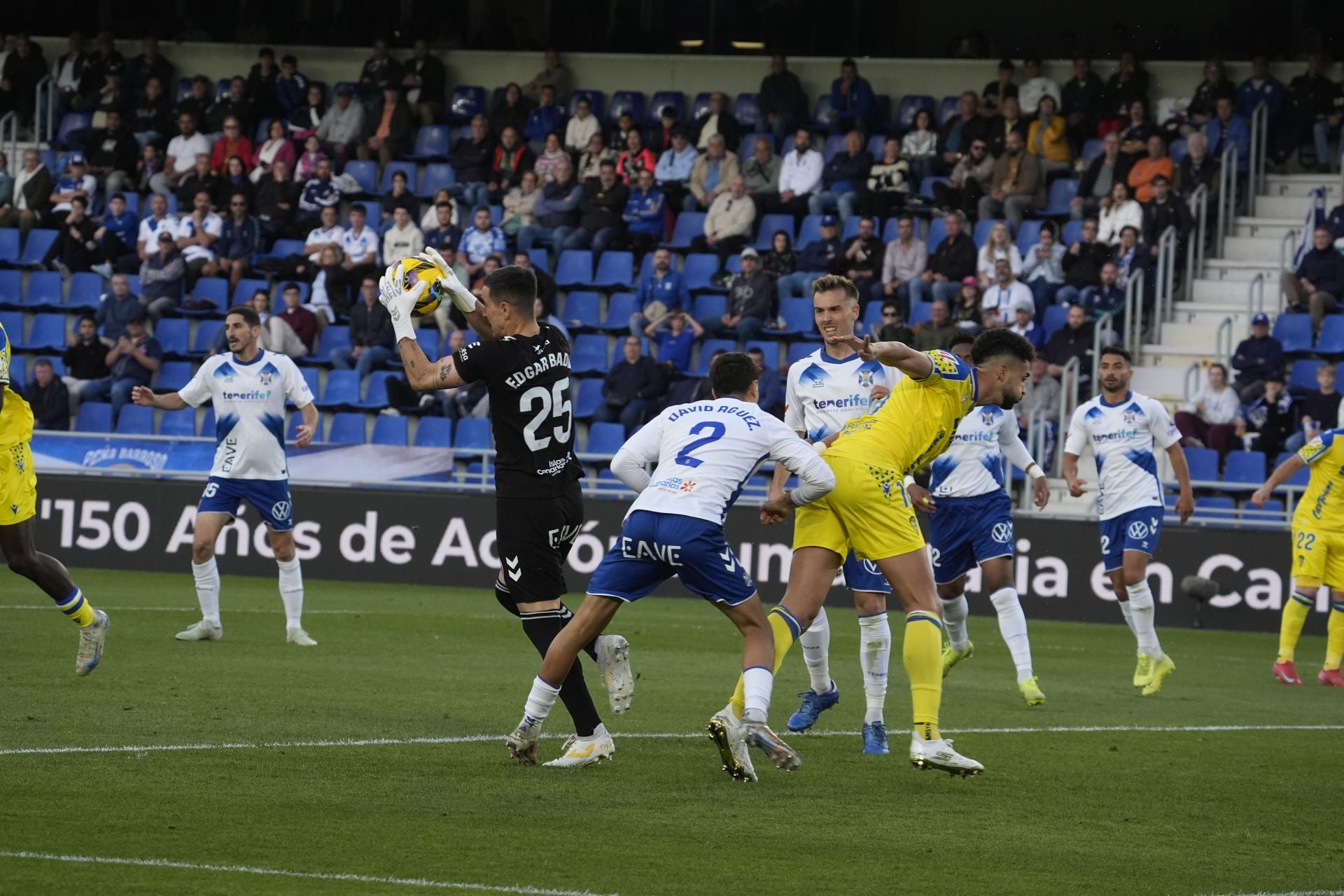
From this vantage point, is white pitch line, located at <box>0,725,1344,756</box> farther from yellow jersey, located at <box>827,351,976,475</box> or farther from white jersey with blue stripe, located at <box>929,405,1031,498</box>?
white jersey with blue stripe, located at <box>929,405,1031,498</box>

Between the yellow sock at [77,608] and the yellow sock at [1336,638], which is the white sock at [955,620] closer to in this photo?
the yellow sock at [1336,638]

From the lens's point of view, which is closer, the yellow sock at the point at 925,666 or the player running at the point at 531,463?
the yellow sock at the point at 925,666

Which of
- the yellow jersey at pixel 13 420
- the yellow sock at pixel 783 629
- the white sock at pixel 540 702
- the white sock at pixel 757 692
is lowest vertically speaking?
the white sock at pixel 540 702

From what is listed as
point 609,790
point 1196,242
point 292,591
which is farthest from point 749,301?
point 609,790

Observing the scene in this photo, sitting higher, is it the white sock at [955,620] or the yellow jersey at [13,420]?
the yellow jersey at [13,420]

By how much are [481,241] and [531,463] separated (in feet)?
55.6

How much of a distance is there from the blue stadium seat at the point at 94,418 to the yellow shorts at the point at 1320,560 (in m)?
15.7

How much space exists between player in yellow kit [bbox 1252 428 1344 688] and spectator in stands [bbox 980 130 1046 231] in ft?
34.0

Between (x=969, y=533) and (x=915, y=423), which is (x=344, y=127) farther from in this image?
(x=915, y=423)

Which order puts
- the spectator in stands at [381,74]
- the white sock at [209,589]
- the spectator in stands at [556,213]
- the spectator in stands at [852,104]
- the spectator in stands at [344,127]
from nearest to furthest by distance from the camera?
the white sock at [209,589]
the spectator in stands at [556,213]
the spectator in stands at [852,104]
the spectator in stands at [344,127]
the spectator in stands at [381,74]

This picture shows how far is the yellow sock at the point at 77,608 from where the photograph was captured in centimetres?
1105

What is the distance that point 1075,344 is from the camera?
22.1 metres

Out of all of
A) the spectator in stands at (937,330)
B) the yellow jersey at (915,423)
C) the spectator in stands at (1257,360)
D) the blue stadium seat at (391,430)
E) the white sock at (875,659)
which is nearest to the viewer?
the yellow jersey at (915,423)

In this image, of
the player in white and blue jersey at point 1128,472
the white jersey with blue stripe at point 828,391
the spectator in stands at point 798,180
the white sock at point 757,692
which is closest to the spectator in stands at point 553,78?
the spectator in stands at point 798,180
